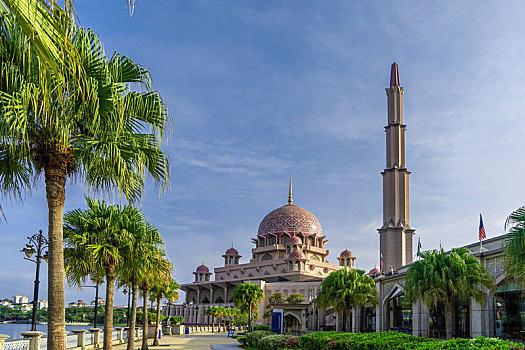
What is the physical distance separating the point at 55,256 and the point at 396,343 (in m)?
10.3

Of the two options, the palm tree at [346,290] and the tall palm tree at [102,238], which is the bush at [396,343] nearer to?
the tall palm tree at [102,238]

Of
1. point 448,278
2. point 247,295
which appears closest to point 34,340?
point 448,278

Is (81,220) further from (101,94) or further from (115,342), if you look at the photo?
(115,342)

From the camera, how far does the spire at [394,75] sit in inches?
3510

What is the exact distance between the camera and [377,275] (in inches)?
1843

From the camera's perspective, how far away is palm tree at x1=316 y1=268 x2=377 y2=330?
39.2 meters

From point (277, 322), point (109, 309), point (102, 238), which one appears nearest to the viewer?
point (102, 238)

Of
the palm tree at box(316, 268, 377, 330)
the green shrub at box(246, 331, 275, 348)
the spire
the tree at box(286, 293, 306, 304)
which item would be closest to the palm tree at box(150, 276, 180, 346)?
the green shrub at box(246, 331, 275, 348)

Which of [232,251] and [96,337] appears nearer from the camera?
[96,337]

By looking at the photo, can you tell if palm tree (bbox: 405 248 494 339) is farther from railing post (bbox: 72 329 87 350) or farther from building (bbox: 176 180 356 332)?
building (bbox: 176 180 356 332)

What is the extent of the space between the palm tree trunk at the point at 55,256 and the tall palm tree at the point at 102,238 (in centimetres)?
853

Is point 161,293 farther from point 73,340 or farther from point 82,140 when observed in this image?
point 82,140

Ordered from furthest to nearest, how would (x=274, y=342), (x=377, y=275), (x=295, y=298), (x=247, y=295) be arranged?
(x=295, y=298), (x=247, y=295), (x=377, y=275), (x=274, y=342)

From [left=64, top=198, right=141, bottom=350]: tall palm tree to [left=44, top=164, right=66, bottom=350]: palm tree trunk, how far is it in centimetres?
853
